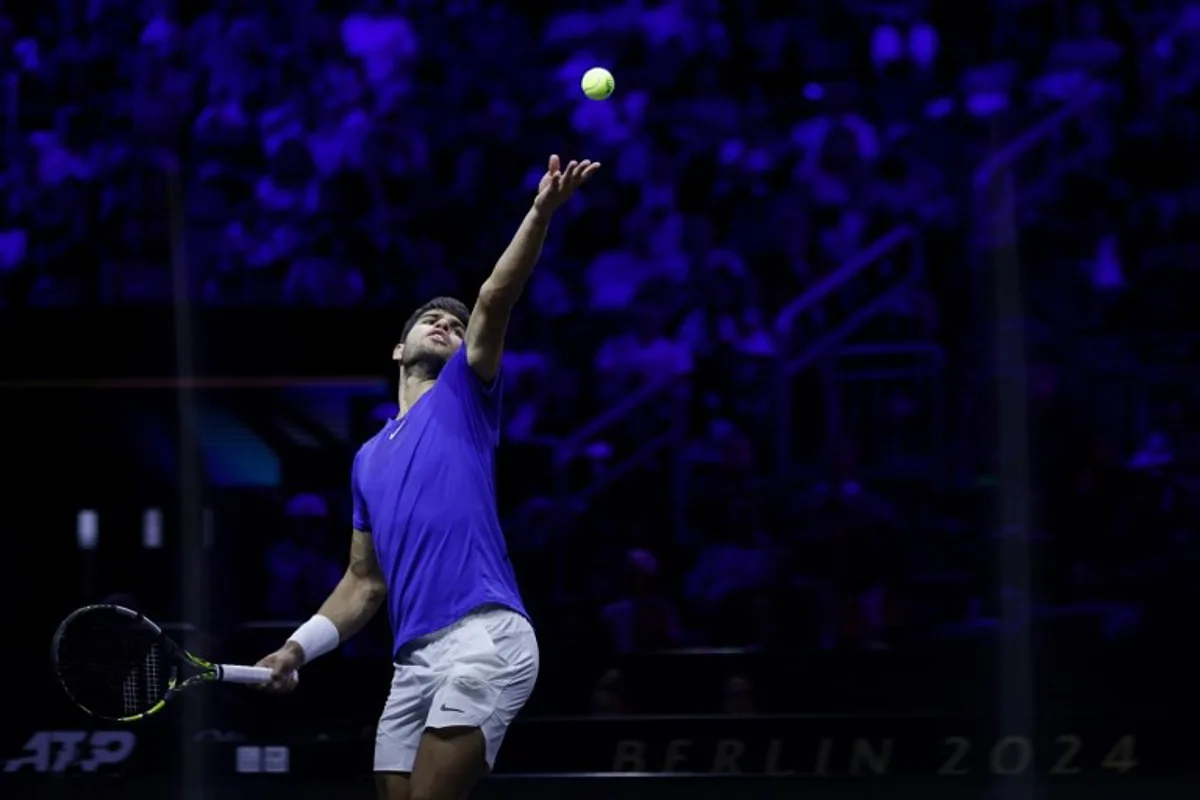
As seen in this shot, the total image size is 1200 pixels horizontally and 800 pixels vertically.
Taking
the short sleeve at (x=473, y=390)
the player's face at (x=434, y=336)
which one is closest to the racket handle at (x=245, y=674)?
the short sleeve at (x=473, y=390)

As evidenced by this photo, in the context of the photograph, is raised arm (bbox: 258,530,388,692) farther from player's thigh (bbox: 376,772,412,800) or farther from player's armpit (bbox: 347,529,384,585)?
player's thigh (bbox: 376,772,412,800)

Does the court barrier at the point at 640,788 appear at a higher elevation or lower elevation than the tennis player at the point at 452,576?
lower

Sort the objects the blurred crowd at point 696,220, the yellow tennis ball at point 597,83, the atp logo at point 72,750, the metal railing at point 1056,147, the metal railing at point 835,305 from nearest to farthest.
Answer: the yellow tennis ball at point 597,83, the atp logo at point 72,750, the blurred crowd at point 696,220, the metal railing at point 835,305, the metal railing at point 1056,147

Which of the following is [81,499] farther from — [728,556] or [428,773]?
[428,773]

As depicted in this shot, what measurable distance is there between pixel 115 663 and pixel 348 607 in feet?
1.58

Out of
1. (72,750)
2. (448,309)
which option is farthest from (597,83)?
(72,750)

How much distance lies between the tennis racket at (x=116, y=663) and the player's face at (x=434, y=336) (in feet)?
2.50

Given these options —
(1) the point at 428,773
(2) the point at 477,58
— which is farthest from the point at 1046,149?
(1) the point at 428,773

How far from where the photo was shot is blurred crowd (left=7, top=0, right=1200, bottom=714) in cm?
685

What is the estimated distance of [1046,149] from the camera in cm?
789

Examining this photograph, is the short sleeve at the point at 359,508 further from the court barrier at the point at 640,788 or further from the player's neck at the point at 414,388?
the court barrier at the point at 640,788

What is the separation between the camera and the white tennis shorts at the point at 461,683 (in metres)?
3.46

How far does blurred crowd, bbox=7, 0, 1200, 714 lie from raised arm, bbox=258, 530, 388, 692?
242 cm

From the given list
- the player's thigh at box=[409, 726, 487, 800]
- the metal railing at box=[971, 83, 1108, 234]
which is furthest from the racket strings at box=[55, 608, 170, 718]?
the metal railing at box=[971, 83, 1108, 234]
